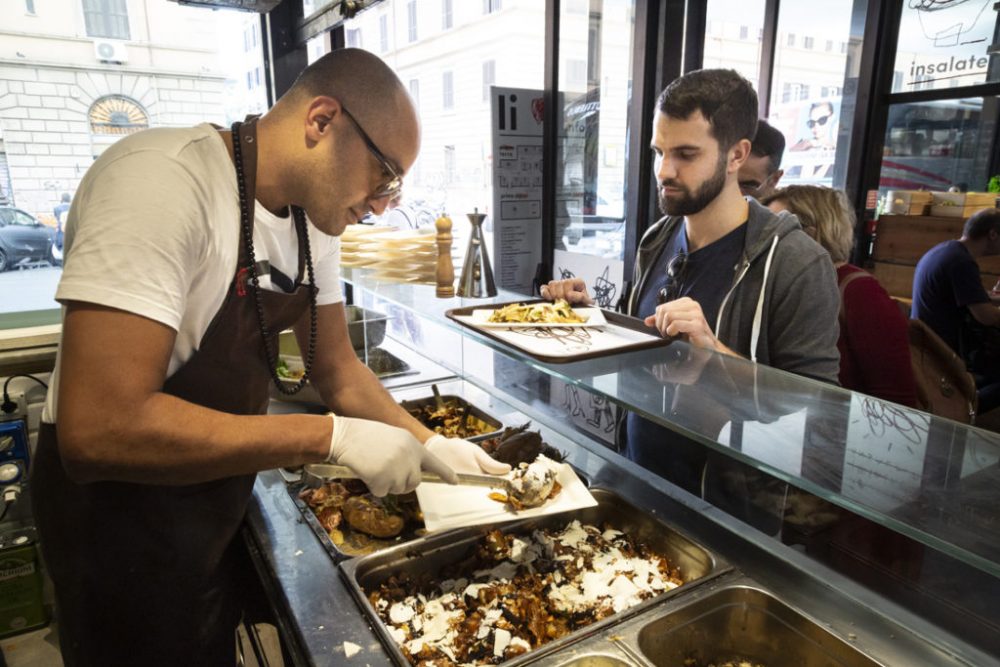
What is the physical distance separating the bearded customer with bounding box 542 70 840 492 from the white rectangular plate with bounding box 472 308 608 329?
5.4 inches

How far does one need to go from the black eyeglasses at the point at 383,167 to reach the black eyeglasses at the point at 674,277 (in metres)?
1.05

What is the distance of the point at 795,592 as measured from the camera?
119 centimetres

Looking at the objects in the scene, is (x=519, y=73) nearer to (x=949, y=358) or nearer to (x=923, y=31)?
(x=923, y=31)

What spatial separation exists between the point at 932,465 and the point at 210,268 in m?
1.27

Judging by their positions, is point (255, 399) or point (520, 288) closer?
point (255, 399)

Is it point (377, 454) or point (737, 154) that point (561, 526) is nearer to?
point (377, 454)

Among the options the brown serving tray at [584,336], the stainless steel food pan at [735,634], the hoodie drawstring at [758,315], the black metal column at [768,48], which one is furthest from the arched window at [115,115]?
the black metal column at [768,48]

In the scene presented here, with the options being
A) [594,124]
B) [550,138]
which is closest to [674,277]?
[594,124]

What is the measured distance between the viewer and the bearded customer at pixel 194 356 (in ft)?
3.17

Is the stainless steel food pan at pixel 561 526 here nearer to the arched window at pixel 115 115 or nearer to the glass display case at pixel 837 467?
the glass display case at pixel 837 467

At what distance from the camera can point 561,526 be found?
1538mm

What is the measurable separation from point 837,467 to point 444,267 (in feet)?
4.76

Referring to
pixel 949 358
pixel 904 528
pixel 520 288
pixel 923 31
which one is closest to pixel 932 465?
pixel 904 528

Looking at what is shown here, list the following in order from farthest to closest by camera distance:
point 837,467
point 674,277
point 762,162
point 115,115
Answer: point 115,115 < point 762,162 < point 674,277 < point 837,467
